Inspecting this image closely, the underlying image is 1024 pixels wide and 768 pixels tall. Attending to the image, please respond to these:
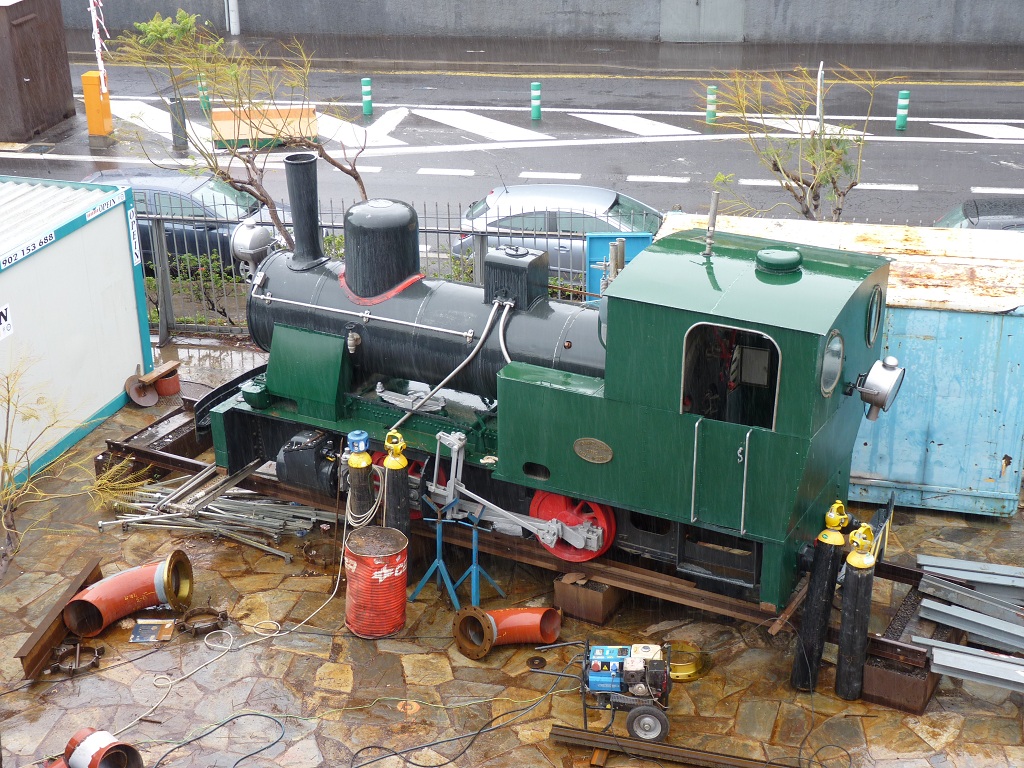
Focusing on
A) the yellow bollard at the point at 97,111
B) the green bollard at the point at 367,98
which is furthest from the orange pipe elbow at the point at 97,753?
the green bollard at the point at 367,98

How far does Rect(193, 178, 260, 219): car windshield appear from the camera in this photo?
14.2 meters

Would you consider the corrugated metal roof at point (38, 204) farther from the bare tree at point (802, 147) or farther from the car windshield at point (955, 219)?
the car windshield at point (955, 219)

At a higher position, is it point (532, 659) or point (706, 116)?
point (706, 116)

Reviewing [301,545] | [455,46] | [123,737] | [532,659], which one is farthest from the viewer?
[455,46]

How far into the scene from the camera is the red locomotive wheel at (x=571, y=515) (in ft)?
24.8

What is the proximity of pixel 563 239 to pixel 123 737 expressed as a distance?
779cm

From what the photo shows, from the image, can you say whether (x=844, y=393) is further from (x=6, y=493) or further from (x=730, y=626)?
(x=6, y=493)

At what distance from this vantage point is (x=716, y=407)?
291 inches

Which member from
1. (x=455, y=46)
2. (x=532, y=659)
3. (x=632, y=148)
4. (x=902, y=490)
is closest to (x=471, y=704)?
(x=532, y=659)

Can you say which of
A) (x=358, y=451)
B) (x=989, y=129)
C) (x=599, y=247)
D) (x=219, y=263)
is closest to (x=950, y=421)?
(x=599, y=247)

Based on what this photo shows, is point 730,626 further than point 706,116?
No

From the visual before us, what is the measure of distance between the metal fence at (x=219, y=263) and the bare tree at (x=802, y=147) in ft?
6.21

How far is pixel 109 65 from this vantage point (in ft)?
79.9

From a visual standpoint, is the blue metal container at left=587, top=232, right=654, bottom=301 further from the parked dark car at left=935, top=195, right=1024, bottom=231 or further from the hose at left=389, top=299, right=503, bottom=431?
the parked dark car at left=935, top=195, right=1024, bottom=231
